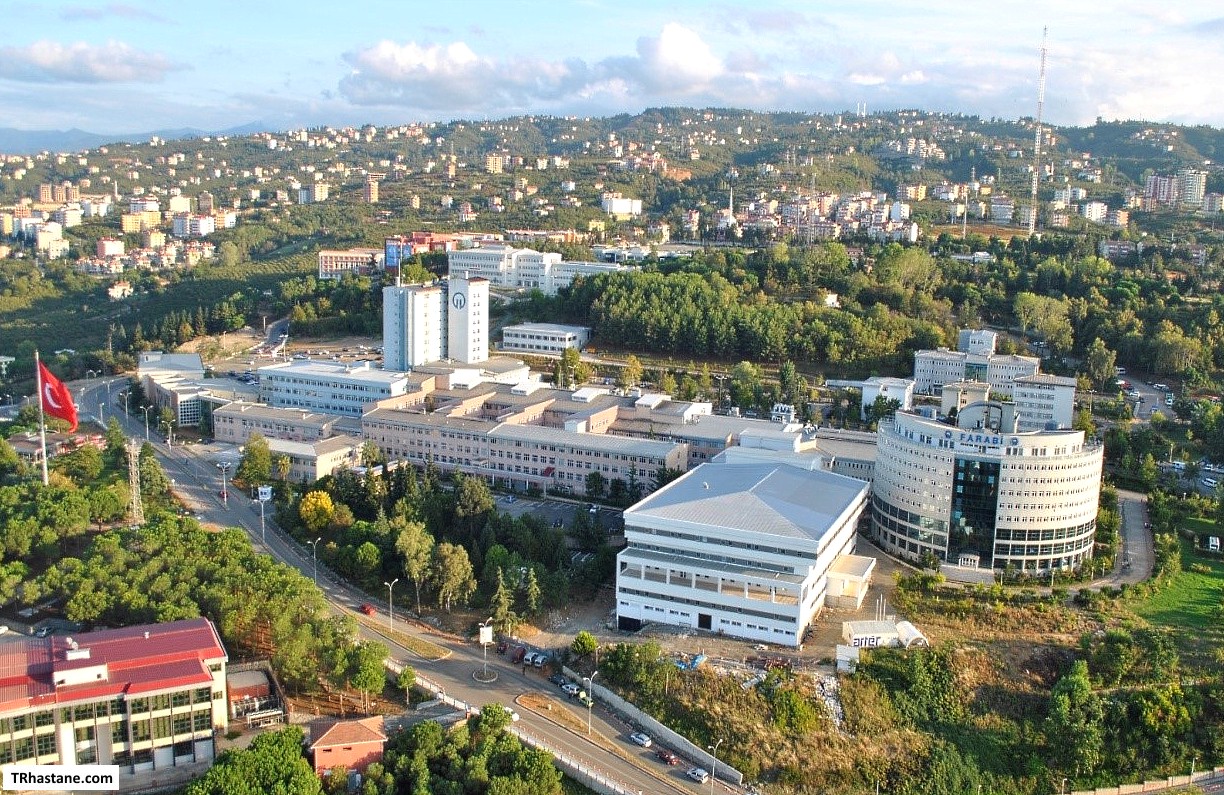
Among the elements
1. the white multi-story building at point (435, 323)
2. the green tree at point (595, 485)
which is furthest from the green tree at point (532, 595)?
the white multi-story building at point (435, 323)

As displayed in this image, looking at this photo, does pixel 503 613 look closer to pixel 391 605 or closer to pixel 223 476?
pixel 391 605

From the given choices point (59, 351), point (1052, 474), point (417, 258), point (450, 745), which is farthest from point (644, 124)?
point (450, 745)

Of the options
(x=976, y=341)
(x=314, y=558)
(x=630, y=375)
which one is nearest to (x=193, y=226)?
(x=630, y=375)

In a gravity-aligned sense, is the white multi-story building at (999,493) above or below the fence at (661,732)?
above

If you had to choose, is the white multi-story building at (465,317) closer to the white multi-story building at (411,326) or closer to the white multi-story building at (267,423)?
the white multi-story building at (411,326)

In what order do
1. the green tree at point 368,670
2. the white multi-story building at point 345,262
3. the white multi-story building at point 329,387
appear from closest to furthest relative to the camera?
the green tree at point 368,670 < the white multi-story building at point 329,387 < the white multi-story building at point 345,262

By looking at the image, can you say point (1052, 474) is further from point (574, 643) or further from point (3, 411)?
point (3, 411)

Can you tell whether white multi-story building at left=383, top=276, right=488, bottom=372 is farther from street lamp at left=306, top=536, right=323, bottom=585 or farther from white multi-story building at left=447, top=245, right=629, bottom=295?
street lamp at left=306, top=536, right=323, bottom=585

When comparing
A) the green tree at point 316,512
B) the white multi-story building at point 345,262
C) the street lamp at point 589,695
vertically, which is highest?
the white multi-story building at point 345,262
